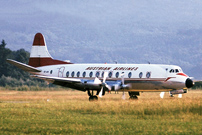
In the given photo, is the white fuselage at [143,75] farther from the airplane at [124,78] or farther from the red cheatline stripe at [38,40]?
the red cheatline stripe at [38,40]

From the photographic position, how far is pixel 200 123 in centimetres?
2431

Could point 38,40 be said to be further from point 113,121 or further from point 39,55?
point 113,121

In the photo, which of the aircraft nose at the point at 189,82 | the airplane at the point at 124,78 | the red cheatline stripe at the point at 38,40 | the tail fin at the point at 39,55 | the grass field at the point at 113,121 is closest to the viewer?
the grass field at the point at 113,121

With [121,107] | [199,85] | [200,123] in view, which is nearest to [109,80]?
[121,107]

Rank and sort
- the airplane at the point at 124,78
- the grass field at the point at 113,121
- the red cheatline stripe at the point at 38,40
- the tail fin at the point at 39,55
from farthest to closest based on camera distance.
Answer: the red cheatline stripe at the point at 38,40
the tail fin at the point at 39,55
the airplane at the point at 124,78
the grass field at the point at 113,121

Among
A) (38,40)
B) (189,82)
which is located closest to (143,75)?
(189,82)

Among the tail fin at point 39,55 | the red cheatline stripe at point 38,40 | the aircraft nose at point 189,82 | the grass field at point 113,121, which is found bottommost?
the grass field at point 113,121

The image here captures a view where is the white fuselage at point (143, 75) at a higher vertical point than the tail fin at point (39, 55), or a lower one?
lower

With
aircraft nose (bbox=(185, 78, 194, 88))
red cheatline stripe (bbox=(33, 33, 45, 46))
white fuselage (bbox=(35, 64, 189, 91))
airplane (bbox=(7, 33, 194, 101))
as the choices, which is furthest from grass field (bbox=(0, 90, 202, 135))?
red cheatline stripe (bbox=(33, 33, 45, 46))

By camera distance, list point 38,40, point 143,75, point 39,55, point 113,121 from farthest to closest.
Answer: point 38,40 → point 39,55 → point 143,75 → point 113,121

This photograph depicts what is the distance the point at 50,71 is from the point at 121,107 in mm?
19377

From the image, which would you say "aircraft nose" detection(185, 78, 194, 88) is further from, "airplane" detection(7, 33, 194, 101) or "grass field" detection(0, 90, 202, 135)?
"grass field" detection(0, 90, 202, 135)

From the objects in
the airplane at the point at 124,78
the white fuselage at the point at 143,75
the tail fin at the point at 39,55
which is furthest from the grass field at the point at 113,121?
the tail fin at the point at 39,55

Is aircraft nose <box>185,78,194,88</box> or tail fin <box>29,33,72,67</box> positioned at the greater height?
tail fin <box>29,33,72,67</box>
